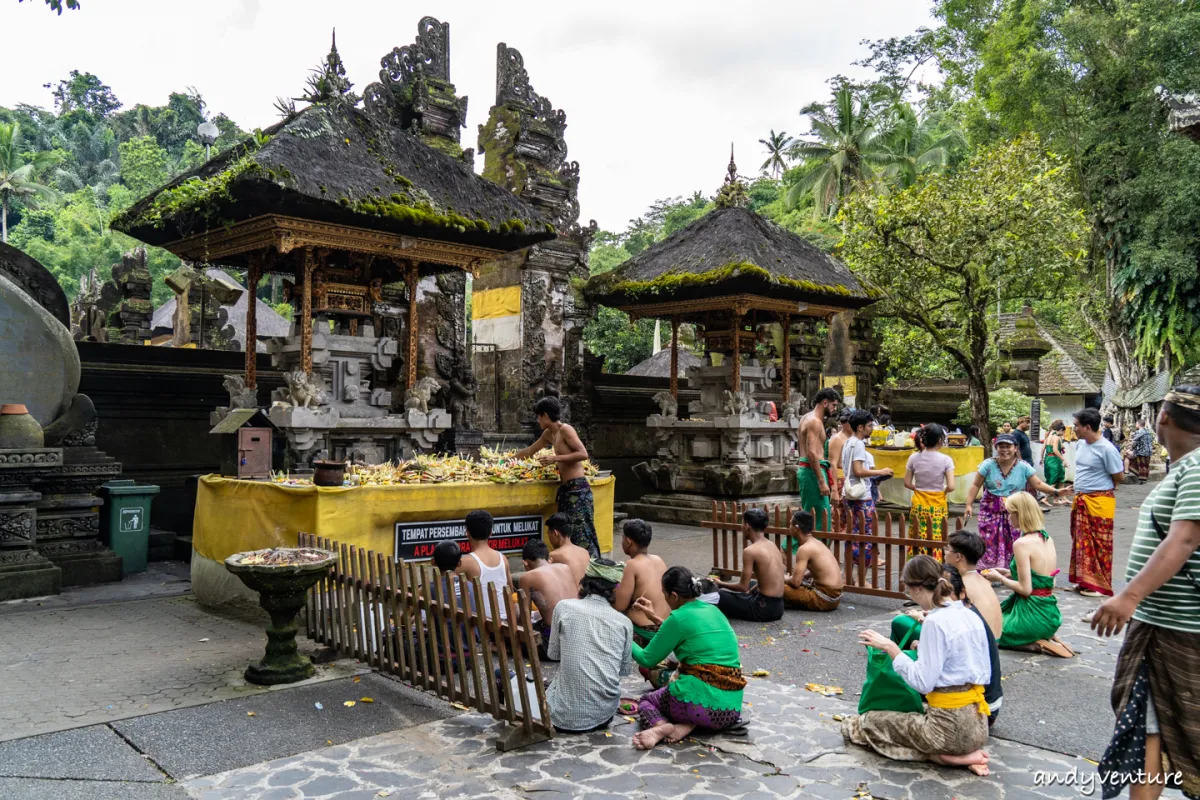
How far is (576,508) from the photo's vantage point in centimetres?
889

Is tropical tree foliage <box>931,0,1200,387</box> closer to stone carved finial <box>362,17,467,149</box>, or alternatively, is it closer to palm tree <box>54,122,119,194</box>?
stone carved finial <box>362,17,467,149</box>

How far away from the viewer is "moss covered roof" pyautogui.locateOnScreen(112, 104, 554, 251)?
8820mm

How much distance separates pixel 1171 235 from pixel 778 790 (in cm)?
2701

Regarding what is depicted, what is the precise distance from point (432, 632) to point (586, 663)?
1089mm

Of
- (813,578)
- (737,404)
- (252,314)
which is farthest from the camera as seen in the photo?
(737,404)

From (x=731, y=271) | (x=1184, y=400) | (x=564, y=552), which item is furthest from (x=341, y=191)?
(x=1184, y=400)

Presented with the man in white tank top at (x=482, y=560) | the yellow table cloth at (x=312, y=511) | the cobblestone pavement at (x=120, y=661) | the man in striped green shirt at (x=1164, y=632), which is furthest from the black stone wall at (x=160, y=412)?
the man in striped green shirt at (x=1164, y=632)

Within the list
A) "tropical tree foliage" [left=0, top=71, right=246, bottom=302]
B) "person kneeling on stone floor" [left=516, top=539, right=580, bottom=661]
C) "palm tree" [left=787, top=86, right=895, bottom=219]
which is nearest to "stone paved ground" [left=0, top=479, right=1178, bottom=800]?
"person kneeling on stone floor" [left=516, top=539, right=580, bottom=661]

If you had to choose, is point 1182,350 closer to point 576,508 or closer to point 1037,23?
point 1037,23

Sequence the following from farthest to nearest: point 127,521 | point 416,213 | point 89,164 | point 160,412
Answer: point 89,164 → point 160,412 → point 127,521 → point 416,213

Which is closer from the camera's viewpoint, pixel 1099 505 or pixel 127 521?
pixel 1099 505

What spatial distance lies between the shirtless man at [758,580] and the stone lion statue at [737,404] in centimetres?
696

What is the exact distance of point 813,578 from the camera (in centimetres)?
850

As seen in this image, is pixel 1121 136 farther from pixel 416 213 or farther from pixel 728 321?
pixel 416 213
